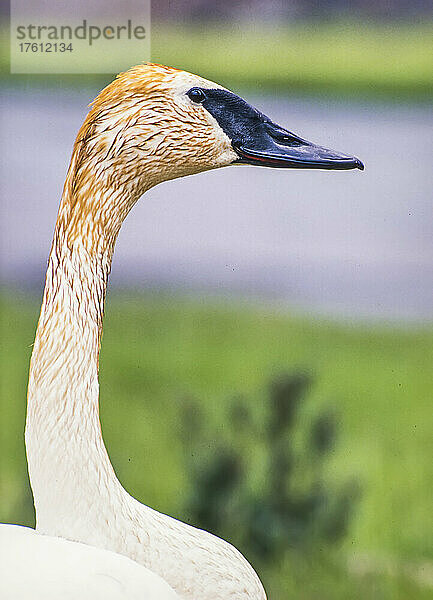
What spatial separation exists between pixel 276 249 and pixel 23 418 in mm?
515

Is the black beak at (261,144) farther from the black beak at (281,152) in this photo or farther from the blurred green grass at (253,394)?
the blurred green grass at (253,394)

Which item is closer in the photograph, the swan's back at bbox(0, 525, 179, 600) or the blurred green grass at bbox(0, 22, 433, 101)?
the swan's back at bbox(0, 525, 179, 600)

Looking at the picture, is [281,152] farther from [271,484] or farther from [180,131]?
[271,484]

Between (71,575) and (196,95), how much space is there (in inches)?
26.1

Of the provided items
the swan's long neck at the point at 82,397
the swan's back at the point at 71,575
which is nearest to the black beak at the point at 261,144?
the swan's long neck at the point at 82,397

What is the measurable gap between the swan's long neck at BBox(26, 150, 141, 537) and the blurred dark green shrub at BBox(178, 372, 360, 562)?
28 centimetres

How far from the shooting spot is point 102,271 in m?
1.17

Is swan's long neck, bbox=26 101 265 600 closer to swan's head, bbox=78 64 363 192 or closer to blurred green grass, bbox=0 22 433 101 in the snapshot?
swan's head, bbox=78 64 363 192

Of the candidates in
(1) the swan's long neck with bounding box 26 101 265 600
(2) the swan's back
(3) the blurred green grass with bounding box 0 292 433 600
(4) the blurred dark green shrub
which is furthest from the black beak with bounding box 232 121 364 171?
(2) the swan's back

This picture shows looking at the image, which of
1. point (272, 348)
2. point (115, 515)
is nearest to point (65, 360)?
point (115, 515)

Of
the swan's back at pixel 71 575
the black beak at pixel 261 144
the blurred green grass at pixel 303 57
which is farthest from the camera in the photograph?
the blurred green grass at pixel 303 57

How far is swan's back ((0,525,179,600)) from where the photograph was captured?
→ 1059mm

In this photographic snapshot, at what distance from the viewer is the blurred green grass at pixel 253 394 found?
1.39 meters

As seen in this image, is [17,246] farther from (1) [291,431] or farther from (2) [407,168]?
(2) [407,168]
